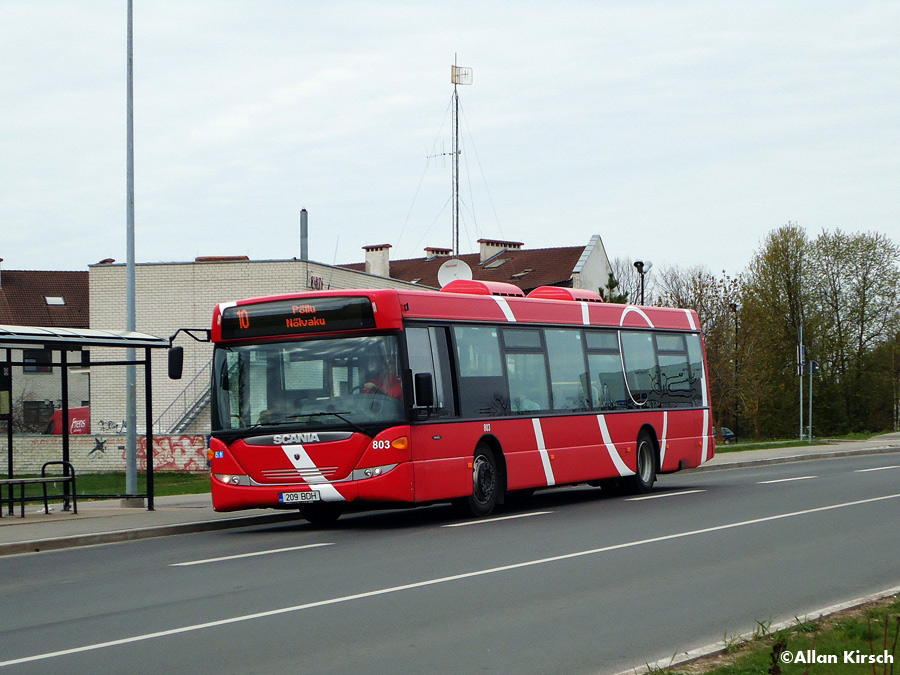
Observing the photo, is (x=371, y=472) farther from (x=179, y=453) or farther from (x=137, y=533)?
(x=179, y=453)

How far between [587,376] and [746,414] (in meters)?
49.6

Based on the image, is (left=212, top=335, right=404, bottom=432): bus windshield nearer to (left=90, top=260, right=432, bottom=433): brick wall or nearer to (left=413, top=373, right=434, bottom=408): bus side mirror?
(left=413, top=373, right=434, bottom=408): bus side mirror

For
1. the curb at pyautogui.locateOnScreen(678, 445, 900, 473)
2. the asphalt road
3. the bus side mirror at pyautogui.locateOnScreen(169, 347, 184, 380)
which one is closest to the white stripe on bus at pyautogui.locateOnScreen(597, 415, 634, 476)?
the asphalt road

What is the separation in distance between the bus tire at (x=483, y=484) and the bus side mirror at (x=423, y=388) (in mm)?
1694

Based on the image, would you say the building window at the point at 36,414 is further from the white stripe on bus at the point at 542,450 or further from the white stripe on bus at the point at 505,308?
the white stripe on bus at the point at 542,450

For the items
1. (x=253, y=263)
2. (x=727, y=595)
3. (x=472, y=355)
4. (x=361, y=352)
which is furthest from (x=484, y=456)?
(x=253, y=263)

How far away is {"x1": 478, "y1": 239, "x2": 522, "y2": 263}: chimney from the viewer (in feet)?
251

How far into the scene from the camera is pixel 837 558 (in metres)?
11.4

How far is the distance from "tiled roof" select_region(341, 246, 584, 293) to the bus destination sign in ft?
171

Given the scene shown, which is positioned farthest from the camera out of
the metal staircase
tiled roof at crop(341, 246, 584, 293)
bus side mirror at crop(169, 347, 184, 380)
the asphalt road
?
tiled roof at crop(341, 246, 584, 293)

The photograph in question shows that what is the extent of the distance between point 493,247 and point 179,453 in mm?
40107

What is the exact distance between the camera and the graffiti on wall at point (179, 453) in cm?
3983

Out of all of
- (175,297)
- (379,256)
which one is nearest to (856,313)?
(379,256)

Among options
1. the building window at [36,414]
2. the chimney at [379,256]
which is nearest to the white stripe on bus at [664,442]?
the building window at [36,414]
